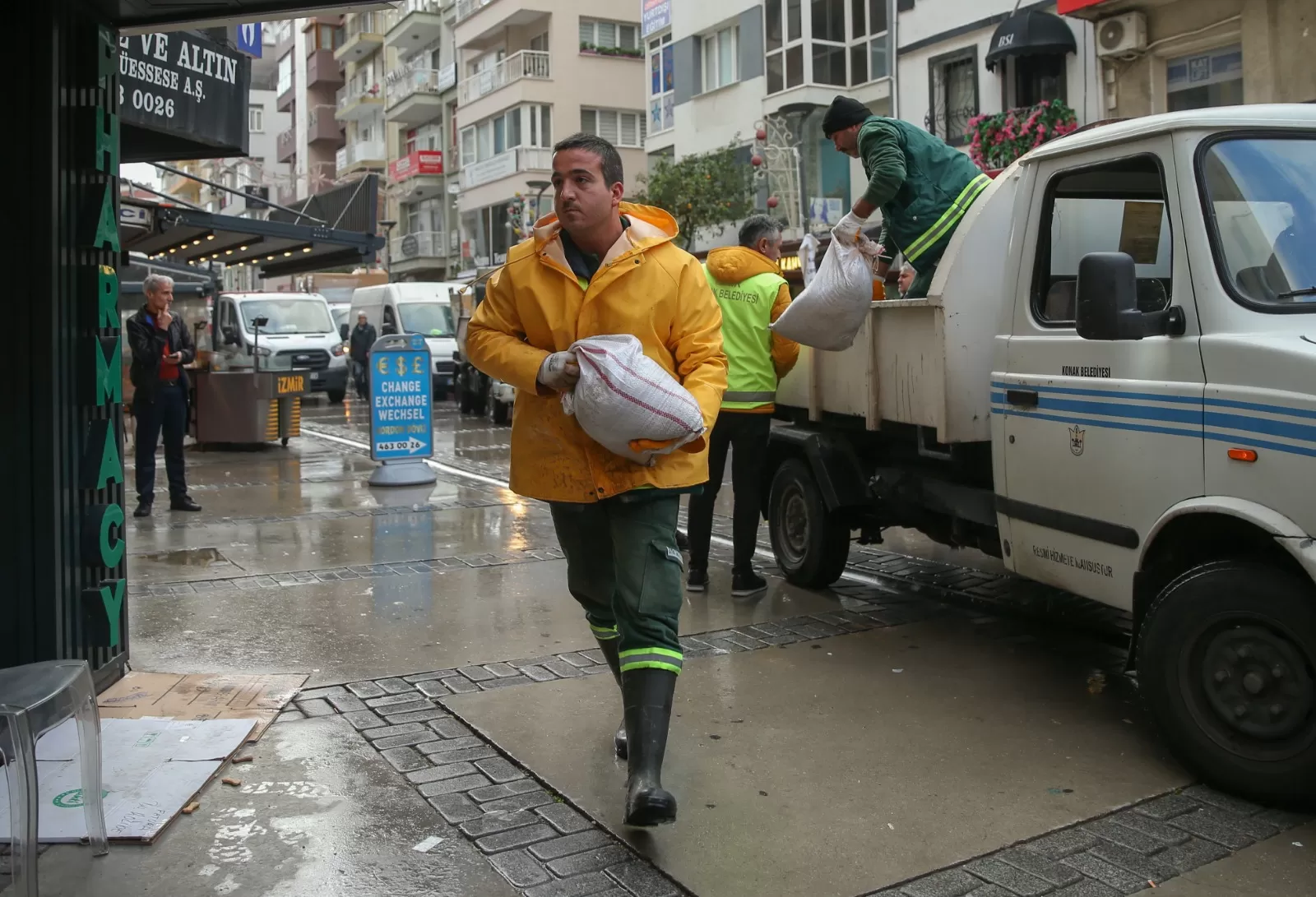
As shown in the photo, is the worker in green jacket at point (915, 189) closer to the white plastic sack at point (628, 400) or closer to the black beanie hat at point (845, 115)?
the black beanie hat at point (845, 115)

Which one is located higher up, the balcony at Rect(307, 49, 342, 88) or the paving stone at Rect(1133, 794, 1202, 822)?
the balcony at Rect(307, 49, 342, 88)

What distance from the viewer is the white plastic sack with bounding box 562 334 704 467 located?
3.58 meters

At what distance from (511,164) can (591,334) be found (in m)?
40.6

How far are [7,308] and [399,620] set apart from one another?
8.59ft

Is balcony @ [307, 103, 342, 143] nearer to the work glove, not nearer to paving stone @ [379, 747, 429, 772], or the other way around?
paving stone @ [379, 747, 429, 772]

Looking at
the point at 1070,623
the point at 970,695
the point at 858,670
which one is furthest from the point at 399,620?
the point at 1070,623

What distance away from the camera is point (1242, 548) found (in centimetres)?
409

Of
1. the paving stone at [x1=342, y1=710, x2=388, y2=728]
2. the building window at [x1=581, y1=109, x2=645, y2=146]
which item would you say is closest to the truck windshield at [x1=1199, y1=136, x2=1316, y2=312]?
the paving stone at [x1=342, y1=710, x2=388, y2=728]

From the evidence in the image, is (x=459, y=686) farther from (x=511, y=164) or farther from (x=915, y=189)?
(x=511, y=164)

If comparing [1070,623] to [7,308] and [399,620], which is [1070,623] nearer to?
[399,620]

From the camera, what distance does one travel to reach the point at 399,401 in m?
12.1

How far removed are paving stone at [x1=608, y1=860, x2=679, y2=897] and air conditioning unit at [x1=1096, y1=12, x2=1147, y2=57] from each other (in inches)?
667

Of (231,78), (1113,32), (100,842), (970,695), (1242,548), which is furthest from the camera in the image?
(1113,32)

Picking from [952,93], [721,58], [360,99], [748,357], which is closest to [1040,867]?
[748,357]
